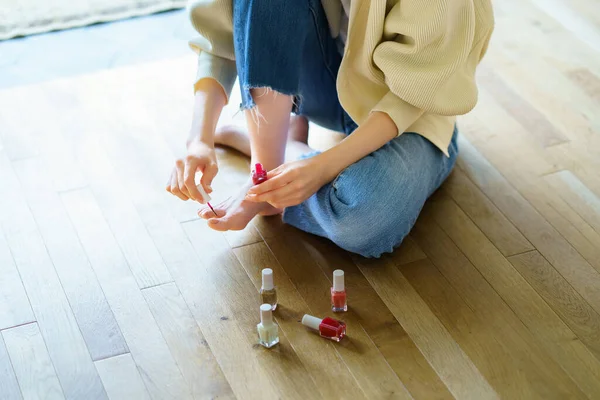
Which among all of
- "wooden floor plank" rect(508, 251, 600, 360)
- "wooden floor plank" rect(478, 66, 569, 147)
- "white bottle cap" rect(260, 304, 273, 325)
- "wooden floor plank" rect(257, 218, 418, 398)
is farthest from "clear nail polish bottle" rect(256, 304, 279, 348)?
"wooden floor plank" rect(478, 66, 569, 147)

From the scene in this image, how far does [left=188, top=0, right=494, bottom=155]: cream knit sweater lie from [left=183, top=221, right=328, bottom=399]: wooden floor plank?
31 cm

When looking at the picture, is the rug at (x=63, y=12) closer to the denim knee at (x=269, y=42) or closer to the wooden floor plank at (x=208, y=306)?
the wooden floor plank at (x=208, y=306)

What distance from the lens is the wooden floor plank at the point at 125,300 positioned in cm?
137

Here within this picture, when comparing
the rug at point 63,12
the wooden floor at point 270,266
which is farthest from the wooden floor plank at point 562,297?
the rug at point 63,12

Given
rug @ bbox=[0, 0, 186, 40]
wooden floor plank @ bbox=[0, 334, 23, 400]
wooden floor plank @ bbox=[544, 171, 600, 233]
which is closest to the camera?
wooden floor plank @ bbox=[0, 334, 23, 400]

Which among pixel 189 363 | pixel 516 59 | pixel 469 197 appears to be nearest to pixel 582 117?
pixel 516 59

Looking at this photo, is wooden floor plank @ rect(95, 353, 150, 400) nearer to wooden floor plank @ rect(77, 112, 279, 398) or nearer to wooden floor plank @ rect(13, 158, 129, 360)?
wooden floor plank @ rect(13, 158, 129, 360)

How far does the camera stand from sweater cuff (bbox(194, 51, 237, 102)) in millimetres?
1654

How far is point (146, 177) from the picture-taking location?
1.82 metres

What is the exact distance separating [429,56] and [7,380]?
0.87 meters

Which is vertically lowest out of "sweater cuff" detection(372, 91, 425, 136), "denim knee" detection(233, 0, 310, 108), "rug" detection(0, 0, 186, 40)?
"rug" detection(0, 0, 186, 40)

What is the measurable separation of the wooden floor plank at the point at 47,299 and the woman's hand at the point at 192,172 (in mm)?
278

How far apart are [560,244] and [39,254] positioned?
98 cm

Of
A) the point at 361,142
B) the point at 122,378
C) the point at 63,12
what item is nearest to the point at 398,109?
the point at 361,142
